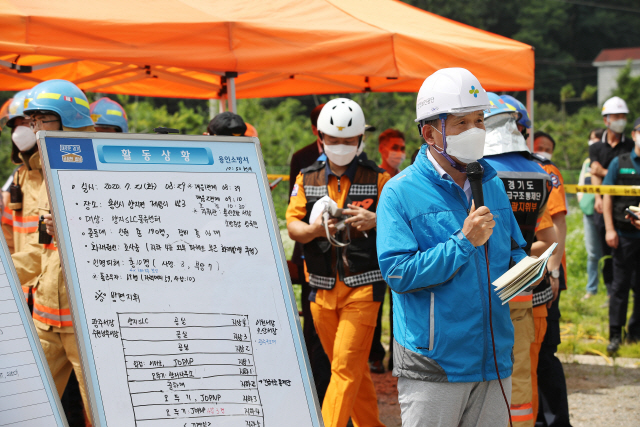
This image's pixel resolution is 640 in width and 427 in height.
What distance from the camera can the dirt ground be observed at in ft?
16.8

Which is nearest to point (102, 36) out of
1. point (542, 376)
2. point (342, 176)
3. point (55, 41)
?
point (55, 41)

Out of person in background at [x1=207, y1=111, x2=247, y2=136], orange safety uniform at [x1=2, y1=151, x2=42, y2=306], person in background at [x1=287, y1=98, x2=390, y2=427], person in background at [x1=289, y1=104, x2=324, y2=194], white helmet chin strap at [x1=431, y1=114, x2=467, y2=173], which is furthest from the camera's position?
person in background at [x1=289, y1=104, x2=324, y2=194]

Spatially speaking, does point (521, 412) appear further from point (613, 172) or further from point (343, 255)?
point (613, 172)

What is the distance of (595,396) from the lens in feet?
18.5

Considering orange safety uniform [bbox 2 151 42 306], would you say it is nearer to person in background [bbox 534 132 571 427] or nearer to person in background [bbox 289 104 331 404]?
person in background [bbox 289 104 331 404]

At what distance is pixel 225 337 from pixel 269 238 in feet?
1.30

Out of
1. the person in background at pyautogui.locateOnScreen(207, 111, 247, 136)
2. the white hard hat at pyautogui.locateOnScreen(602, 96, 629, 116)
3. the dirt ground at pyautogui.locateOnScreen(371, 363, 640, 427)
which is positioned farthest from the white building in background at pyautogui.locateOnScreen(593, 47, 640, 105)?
the person in background at pyautogui.locateOnScreen(207, 111, 247, 136)

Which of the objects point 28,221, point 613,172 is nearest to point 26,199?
point 28,221

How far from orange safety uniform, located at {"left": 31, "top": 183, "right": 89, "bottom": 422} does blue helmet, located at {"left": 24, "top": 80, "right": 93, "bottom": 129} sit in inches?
16.7

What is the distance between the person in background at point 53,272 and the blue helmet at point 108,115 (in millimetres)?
1829

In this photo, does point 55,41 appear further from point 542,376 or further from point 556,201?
point 542,376

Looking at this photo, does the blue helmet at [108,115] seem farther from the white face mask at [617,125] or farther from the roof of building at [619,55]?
the roof of building at [619,55]

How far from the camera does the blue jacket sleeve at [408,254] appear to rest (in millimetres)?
2463

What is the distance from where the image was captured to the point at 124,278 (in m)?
2.17
